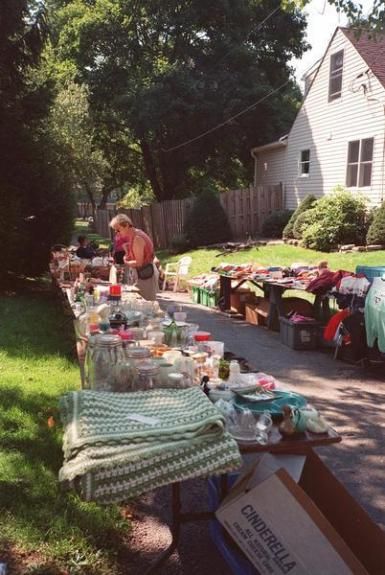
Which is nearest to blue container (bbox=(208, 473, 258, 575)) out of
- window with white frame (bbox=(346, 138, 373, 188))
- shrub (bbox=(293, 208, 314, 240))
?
shrub (bbox=(293, 208, 314, 240))

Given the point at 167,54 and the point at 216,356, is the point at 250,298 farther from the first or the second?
the point at 167,54

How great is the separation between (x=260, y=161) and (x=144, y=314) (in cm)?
2310

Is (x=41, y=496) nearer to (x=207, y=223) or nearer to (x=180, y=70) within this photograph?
(x=207, y=223)

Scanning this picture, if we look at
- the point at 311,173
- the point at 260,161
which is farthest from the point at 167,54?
the point at 311,173

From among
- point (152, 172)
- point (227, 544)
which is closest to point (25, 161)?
point (227, 544)

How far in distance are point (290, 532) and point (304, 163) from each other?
2135 cm

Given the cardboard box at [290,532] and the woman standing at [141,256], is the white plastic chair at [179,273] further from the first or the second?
the cardboard box at [290,532]

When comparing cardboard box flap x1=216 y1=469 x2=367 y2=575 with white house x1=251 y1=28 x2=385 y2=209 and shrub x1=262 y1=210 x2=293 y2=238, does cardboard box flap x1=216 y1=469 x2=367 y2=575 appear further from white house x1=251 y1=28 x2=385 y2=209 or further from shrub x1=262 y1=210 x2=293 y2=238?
shrub x1=262 y1=210 x2=293 y2=238

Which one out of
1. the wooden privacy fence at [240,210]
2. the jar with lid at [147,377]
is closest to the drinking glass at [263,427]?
the jar with lid at [147,377]

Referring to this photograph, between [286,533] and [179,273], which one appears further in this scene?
[179,273]

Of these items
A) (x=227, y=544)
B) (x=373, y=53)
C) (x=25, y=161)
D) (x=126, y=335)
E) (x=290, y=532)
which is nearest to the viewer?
(x=290, y=532)

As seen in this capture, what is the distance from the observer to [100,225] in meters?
34.7

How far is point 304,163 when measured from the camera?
22.7 m

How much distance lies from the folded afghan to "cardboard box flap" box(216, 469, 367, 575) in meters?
0.29
